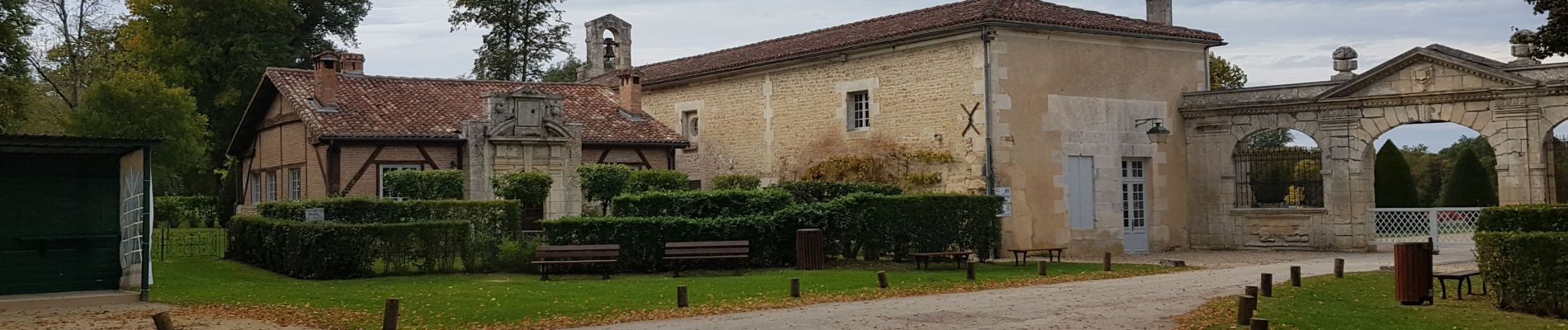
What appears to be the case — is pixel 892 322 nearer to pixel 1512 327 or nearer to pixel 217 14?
pixel 1512 327

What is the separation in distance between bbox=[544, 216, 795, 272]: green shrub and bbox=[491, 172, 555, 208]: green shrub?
4484 millimetres

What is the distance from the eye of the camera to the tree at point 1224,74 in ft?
134

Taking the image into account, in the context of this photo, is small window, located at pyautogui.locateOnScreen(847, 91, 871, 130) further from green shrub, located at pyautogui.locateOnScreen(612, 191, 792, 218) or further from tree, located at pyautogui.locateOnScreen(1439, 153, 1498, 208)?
tree, located at pyautogui.locateOnScreen(1439, 153, 1498, 208)

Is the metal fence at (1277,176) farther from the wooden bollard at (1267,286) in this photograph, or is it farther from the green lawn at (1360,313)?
the wooden bollard at (1267,286)

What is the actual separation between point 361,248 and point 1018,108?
10603 mm

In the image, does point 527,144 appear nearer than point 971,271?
No

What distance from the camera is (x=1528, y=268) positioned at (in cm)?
1142

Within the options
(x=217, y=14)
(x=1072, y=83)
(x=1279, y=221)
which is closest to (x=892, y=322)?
(x=1072, y=83)

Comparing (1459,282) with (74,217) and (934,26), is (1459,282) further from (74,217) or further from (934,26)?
(74,217)

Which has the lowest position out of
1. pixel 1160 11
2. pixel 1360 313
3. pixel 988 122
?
pixel 1360 313

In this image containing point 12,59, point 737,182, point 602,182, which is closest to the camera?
point 12,59

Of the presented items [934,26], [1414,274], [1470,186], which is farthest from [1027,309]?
[1470,186]

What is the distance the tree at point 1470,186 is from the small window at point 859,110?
54.7 ft

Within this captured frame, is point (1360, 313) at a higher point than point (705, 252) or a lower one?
lower
